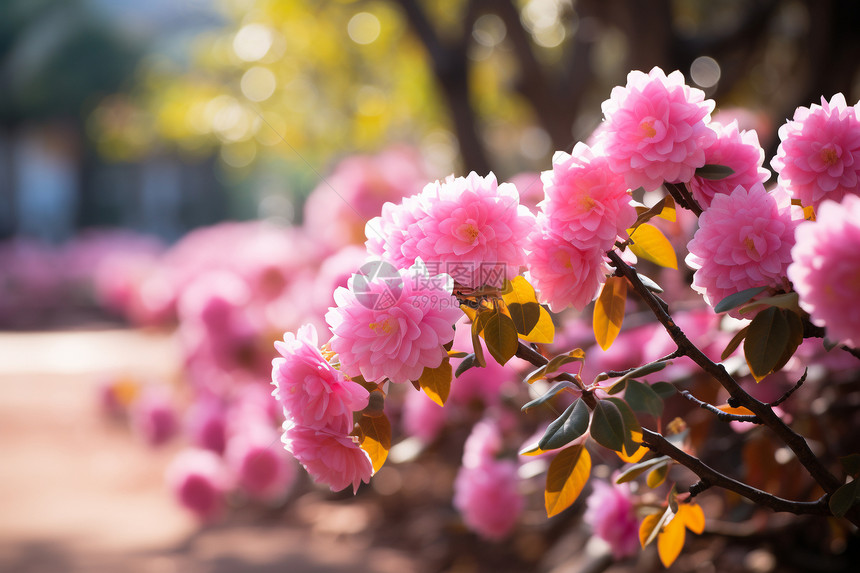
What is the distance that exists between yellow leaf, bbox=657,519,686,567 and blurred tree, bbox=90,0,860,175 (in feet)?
3.36

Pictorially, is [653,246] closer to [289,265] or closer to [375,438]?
[375,438]

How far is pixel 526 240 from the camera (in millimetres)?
922

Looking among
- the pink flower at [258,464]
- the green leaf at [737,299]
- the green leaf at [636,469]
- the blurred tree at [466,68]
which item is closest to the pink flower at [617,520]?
the green leaf at [636,469]

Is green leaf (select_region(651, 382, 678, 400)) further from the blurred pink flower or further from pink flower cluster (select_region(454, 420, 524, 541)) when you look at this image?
the blurred pink flower

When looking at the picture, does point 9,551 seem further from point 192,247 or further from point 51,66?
point 51,66

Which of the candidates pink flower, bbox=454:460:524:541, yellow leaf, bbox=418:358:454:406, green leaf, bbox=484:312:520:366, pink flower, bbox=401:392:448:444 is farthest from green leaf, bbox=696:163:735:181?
pink flower, bbox=401:392:448:444

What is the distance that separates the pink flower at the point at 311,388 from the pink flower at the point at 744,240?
48 cm

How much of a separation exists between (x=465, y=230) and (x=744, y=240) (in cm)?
35

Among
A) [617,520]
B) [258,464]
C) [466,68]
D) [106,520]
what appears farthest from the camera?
[466,68]

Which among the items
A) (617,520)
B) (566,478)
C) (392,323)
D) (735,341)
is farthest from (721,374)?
(617,520)

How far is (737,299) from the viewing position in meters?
0.85

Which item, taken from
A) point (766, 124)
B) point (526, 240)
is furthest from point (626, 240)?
point (766, 124)

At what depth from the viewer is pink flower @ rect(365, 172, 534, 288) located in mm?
881

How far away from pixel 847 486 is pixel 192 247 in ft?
15.6
